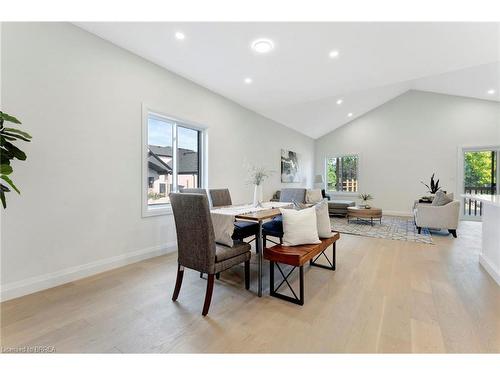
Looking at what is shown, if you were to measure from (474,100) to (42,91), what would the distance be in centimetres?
921

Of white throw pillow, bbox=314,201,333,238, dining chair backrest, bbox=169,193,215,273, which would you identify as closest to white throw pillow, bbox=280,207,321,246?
white throw pillow, bbox=314,201,333,238

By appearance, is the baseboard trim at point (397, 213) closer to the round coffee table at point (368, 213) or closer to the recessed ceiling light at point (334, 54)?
the round coffee table at point (368, 213)

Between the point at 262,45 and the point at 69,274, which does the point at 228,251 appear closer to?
the point at 69,274

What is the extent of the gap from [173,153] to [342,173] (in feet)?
21.5

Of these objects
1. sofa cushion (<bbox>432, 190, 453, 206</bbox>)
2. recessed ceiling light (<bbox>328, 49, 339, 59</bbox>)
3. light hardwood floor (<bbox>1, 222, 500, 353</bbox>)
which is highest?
recessed ceiling light (<bbox>328, 49, 339, 59</bbox>)

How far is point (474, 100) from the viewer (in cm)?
626

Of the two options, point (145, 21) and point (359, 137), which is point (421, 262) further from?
point (359, 137)

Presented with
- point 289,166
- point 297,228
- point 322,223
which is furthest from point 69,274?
point 289,166

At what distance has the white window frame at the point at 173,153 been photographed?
316 centimetres

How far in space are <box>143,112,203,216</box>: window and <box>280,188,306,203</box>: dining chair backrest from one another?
5.26 feet

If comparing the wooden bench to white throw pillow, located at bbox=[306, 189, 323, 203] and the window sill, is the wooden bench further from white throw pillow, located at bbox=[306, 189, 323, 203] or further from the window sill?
white throw pillow, located at bbox=[306, 189, 323, 203]

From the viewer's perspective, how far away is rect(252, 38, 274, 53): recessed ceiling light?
284cm

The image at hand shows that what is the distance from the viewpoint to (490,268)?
2621 millimetres
